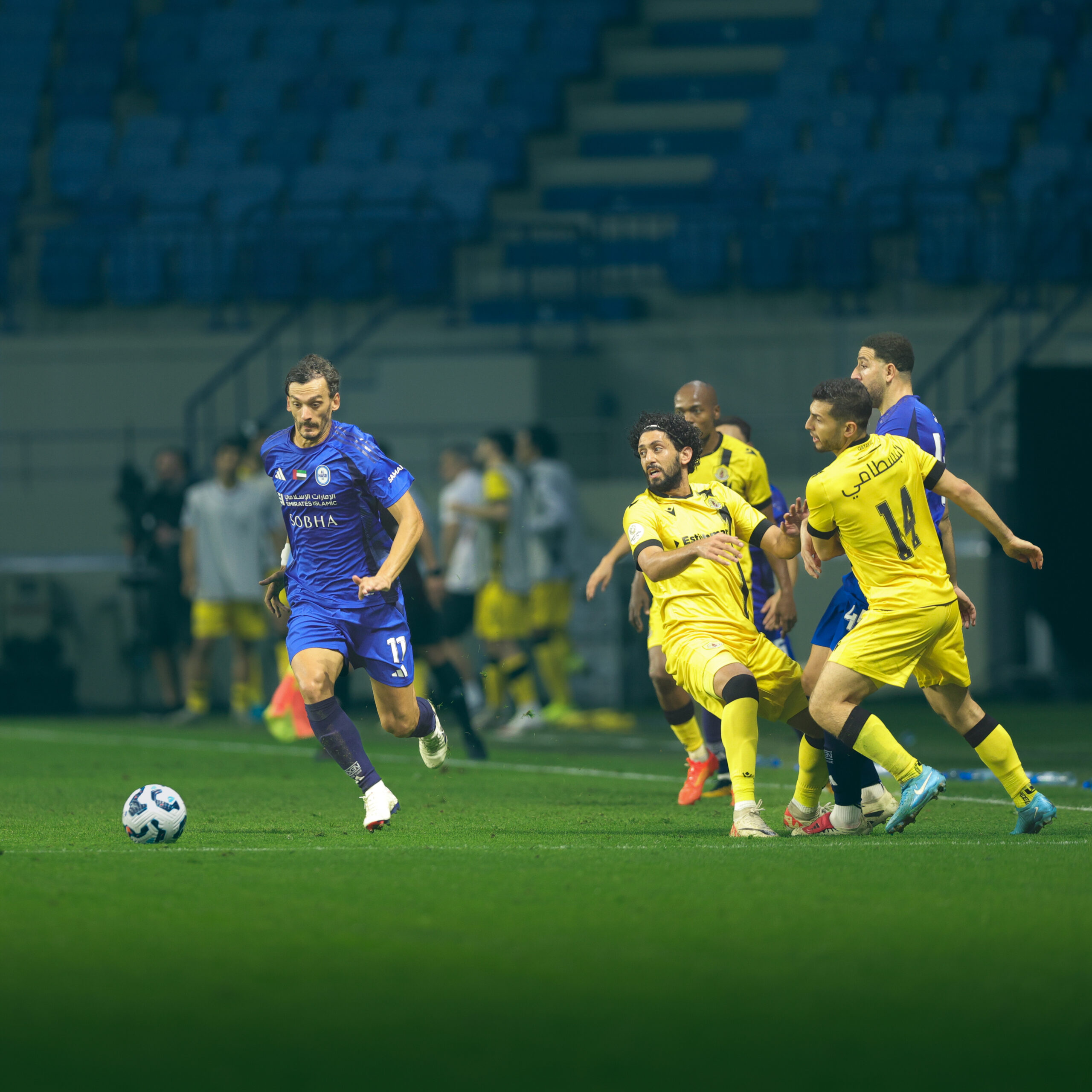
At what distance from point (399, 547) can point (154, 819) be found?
153cm

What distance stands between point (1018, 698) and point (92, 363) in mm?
10693

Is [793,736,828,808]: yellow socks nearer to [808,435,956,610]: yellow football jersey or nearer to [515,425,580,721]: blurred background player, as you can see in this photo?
[808,435,956,610]: yellow football jersey

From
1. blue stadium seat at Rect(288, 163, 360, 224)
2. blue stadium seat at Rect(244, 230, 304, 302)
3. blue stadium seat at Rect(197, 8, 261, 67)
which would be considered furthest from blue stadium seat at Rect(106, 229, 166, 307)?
blue stadium seat at Rect(197, 8, 261, 67)

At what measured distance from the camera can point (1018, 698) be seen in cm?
1619

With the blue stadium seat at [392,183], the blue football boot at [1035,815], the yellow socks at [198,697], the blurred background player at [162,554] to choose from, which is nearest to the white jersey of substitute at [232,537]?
the blurred background player at [162,554]

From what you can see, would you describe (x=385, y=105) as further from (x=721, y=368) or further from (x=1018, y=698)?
(x=1018, y=698)

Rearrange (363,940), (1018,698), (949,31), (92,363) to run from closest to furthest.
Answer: (363,940), (1018,698), (92,363), (949,31)

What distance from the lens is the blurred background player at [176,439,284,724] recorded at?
1605cm

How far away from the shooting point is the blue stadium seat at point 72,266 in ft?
71.9

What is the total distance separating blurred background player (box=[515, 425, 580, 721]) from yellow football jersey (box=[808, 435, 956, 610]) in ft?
25.8

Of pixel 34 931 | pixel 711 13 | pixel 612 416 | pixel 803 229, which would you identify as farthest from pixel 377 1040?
pixel 711 13

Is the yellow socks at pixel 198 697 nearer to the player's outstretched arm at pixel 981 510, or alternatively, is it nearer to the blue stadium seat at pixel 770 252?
the blue stadium seat at pixel 770 252

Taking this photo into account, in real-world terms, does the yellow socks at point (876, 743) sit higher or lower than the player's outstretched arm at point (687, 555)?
lower

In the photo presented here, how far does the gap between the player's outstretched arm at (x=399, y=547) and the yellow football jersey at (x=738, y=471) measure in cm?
184
